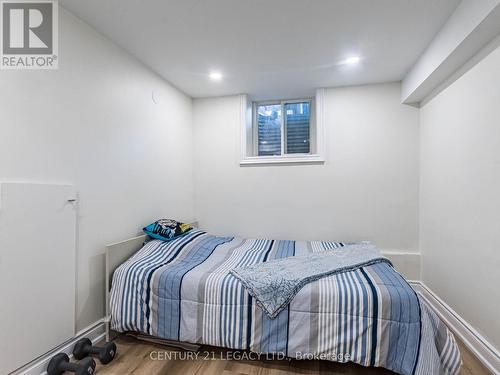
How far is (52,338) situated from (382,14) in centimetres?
318

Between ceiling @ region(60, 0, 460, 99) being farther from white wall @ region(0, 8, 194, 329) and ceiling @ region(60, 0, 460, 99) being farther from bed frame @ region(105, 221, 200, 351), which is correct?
bed frame @ region(105, 221, 200, 351)

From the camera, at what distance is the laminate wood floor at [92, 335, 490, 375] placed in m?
1.63

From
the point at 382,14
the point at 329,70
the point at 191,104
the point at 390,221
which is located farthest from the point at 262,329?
the point at 191,104

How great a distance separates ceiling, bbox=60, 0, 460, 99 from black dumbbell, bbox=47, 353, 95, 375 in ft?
7.60

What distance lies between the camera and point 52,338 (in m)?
1.61

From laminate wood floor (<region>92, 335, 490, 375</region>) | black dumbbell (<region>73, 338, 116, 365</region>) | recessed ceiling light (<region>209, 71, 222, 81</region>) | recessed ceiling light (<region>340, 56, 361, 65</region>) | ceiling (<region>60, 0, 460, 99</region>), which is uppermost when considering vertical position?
recessed ceiling light (<region>209, 71, 222, 81</region>)

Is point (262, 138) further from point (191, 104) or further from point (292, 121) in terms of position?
point (191, 104)

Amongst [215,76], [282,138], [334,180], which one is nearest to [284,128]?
[282,138]

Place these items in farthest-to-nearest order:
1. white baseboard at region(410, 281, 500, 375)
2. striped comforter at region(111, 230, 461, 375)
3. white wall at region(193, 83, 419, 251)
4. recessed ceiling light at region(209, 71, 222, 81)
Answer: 1. white wall at region(193, 83, 419, 251)
2. recessed ceiling light at region(209, 71, 222, 81)
3. white baseboard at region(410, 281, 500, 375)
4. striped comforter at region(111, 230, 461, 375)

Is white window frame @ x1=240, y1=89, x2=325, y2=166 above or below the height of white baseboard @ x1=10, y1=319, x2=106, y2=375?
above

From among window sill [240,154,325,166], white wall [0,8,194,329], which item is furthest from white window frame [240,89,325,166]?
white wall [0,8,194,329]

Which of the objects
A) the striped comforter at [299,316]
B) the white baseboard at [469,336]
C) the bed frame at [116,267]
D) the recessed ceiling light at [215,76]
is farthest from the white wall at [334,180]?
the bed frame at [116,267]

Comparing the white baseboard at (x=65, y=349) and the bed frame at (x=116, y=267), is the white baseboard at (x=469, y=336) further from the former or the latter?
the white baseboard at (x=65, y=349)

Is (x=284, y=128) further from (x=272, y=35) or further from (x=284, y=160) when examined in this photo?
(x=272, y=35)
